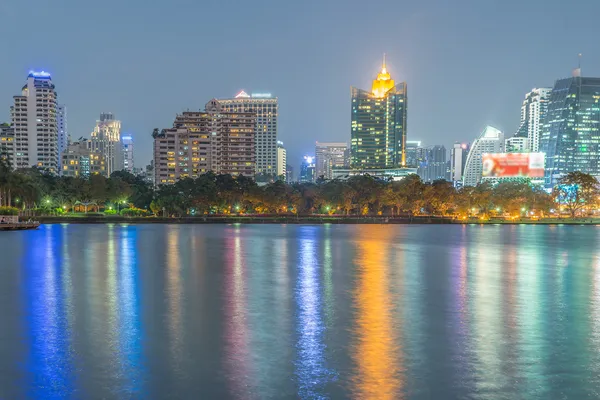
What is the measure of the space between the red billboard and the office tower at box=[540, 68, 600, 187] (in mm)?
53940

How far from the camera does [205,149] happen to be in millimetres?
167750

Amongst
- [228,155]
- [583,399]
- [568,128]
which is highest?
[568,128]

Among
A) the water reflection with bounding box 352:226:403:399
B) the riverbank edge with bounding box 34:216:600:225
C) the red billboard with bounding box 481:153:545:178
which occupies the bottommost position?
the water reflection with bounding box 352:226:403:399

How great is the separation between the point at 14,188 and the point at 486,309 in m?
71.9

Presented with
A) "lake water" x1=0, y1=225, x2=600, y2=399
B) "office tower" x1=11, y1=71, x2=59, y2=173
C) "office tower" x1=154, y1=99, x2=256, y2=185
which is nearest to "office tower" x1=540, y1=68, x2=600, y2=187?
"office tower" x1=154, y1=99, x2=256, y2=185

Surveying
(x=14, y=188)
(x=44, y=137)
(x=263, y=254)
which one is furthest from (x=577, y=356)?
A: (x=44, y=137)

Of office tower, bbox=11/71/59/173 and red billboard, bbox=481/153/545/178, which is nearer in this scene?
red billboard, bbox=481/153/545/178

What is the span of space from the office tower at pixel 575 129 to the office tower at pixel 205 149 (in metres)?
111

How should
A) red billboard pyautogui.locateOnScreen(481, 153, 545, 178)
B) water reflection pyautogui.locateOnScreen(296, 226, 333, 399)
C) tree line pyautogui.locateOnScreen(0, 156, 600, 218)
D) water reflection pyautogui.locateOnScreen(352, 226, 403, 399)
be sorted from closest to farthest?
1. water reflection pyautogui.locateOnScreen(352, 226, 403, 399)
2. water reflection pyautogui.locateOnScreen(296, 226, 333, 399)
3. tree line pyautogui.locateOnScreen(0, 156, 600, 218)
4. red billboard pyautogui.locateOnScreen(481, 153, 545, 178)

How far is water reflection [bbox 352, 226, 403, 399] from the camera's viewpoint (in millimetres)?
11859

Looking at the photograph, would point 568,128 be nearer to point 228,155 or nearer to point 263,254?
point 228,155

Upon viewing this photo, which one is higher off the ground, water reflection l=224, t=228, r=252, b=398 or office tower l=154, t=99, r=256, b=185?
office tower l=154, t=99, r=256, b=185

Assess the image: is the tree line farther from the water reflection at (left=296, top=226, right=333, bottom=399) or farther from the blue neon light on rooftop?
the blue neon light on rooftop

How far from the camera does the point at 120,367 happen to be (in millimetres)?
13141
